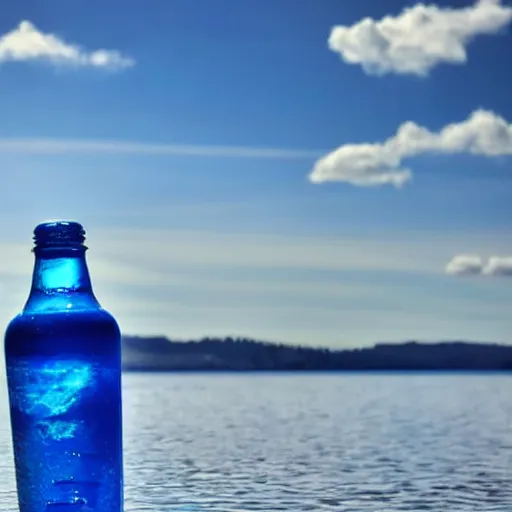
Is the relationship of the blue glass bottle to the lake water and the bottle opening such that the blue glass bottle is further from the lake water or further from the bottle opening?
the lake water

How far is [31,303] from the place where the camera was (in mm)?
2293

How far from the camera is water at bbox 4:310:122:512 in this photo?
225 cm

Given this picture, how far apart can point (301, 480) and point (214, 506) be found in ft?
8.56

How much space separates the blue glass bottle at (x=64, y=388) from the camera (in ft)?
7.39

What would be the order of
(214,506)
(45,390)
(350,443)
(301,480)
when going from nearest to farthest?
(45,390) < (214,506) < (301,480) < (350,443)

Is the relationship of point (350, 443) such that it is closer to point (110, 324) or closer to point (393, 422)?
point (393, 422)

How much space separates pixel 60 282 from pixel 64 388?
0.20 m

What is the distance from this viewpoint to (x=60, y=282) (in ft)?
7.50

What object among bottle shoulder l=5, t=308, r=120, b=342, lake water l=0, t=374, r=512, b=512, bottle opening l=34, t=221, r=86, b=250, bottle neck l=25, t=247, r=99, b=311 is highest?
bottle opening l=34, t=221, r=86, b=250

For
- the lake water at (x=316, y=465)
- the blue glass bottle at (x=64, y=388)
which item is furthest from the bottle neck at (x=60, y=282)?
the lake water at (x=316, y=465)

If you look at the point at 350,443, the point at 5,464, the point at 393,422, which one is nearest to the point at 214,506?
the point at 5,464

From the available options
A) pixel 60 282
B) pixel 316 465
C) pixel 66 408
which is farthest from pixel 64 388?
pixel 316 465

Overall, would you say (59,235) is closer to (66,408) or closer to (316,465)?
(66,408)

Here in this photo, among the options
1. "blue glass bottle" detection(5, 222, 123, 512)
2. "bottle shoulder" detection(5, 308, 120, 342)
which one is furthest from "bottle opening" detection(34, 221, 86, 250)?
"bottle shoulder" detection(5, 308, 120, 342)
